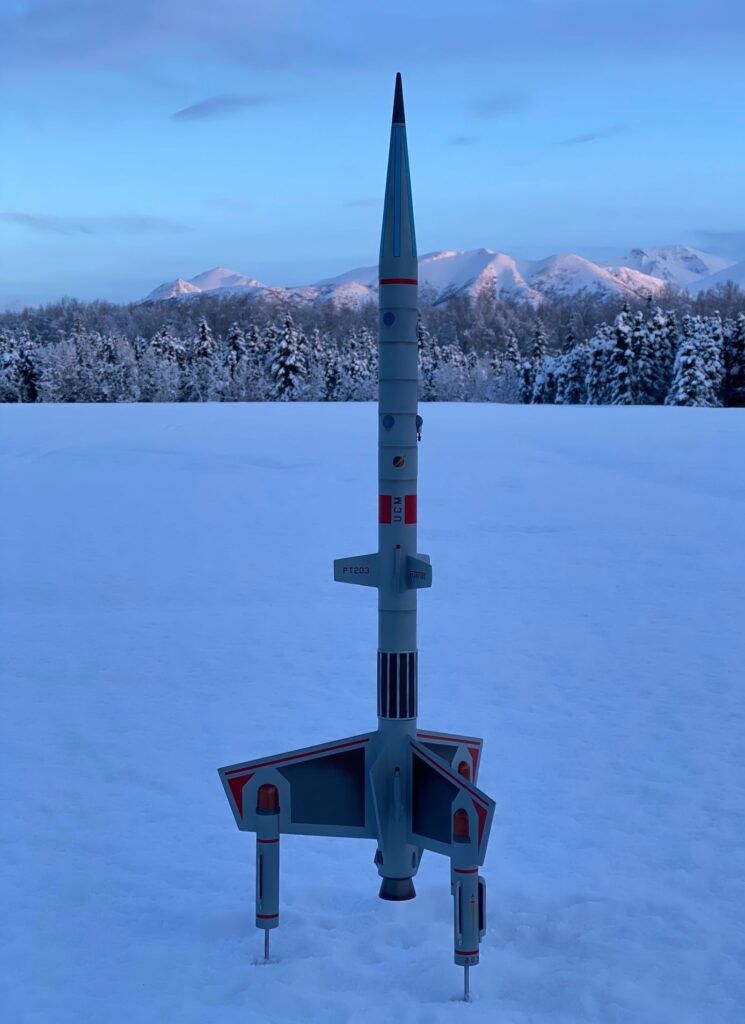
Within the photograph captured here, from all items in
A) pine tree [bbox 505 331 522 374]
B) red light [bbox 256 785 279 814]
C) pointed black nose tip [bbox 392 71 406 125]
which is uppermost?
pine tree [bbox 505 331 522 374]

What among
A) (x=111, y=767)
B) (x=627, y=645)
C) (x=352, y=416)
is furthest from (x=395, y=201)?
(x=352, y=416)

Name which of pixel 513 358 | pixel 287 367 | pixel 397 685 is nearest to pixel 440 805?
pixel 397 685

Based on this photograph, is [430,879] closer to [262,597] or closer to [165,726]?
[165,726]

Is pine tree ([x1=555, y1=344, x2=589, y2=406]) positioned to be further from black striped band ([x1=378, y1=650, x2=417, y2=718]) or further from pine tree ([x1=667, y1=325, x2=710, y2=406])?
black striped band ([x1=378, y1=650, x2=417, y2=718])

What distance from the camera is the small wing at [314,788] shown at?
6551 millimetres

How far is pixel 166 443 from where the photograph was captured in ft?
102

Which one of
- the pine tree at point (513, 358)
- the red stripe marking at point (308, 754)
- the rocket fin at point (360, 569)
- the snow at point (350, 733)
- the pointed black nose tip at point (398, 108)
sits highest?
the pine tree at point (513, 358)

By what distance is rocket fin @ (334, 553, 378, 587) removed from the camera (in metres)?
6.98

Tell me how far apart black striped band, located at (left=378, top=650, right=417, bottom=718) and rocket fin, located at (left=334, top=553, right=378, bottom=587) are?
0.46m

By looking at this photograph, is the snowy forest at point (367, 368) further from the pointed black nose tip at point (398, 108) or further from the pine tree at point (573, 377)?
the pointed black nose tip at point (398, 108)

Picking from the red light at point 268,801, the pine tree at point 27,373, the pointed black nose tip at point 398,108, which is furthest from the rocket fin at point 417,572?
the pine tree at point 27,373

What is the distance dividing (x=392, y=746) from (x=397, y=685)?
1.21 ft

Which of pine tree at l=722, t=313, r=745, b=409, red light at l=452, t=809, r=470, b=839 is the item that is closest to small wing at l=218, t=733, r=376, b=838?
red light at l=452, t=809, r=470, b=839

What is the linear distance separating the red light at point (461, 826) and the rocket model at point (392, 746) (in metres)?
0.31
